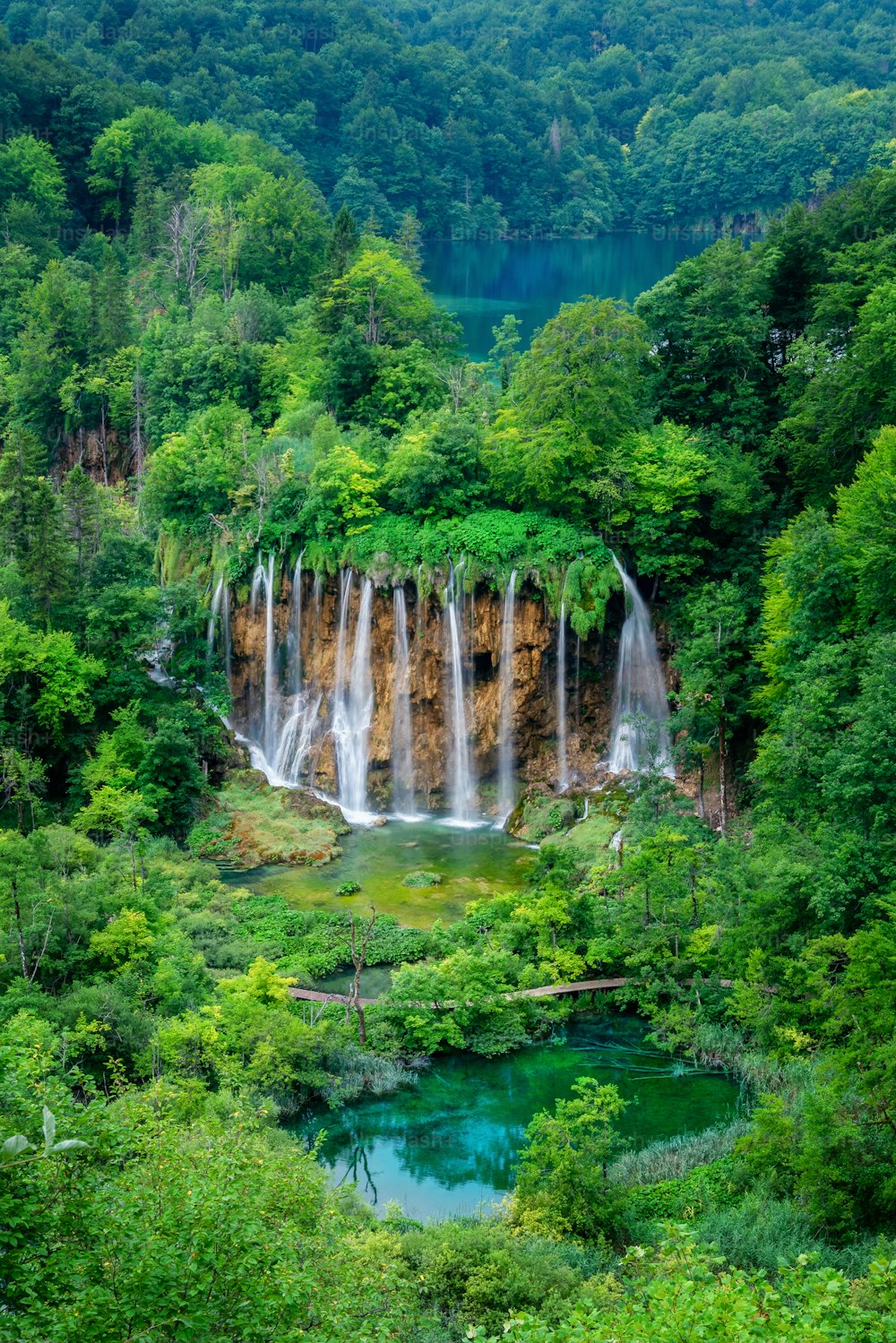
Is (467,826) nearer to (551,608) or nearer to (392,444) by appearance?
(551,608)

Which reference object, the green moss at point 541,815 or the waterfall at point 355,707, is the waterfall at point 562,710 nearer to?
the green moss at point 541,815

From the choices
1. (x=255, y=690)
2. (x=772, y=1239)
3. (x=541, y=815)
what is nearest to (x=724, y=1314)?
(x=772, y=1239)

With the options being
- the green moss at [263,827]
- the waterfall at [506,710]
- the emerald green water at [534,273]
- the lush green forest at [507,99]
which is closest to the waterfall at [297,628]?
the green moss at [263,827]

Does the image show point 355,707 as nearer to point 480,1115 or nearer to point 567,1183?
point 480,1115

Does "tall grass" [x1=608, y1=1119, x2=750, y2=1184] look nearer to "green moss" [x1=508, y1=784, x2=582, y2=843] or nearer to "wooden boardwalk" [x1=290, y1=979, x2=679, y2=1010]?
"wooden boardwalk" [x1=290, y1=979, x2=679, y2=1010]

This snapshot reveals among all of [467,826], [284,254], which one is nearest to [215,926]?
[467,826]

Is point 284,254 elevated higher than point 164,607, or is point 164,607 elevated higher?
point 284,254
